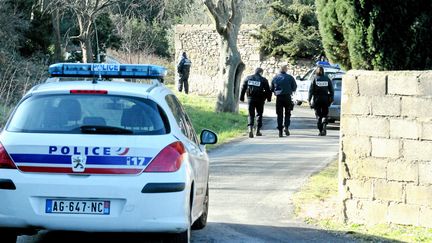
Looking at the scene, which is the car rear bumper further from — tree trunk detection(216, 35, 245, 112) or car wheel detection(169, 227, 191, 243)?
tree trunk detection(216, 35, 245, 112)

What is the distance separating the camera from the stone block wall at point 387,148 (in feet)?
28.2

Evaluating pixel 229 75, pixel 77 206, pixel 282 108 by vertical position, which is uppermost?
pixel 229 75

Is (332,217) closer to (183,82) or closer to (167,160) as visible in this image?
(167,160)

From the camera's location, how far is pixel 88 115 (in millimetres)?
7121

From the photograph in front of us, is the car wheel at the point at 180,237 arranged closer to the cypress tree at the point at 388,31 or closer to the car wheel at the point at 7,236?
the car wheel at the point at 7,236

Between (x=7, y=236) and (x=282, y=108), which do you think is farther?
(x=282, y=108)

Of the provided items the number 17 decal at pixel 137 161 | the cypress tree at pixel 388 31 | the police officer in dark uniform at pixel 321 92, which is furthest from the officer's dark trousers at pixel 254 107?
the number 17 decal at pixel 137 161

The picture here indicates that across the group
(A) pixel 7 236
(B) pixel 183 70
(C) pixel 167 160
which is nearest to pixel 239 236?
(C) pixel 167 160

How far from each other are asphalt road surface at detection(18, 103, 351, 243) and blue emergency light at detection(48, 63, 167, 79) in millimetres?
1583

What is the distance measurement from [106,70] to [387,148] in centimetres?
317

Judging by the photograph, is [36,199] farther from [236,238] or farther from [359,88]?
[359,88]

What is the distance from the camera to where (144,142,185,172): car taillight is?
22.3 ft

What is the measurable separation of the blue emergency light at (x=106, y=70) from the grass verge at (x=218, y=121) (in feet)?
37.6

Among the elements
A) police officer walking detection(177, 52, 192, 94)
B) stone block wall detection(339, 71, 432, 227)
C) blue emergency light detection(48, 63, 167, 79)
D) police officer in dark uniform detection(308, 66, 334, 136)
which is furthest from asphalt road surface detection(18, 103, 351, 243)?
police officer walking detection(177, 52, 192, 94)
